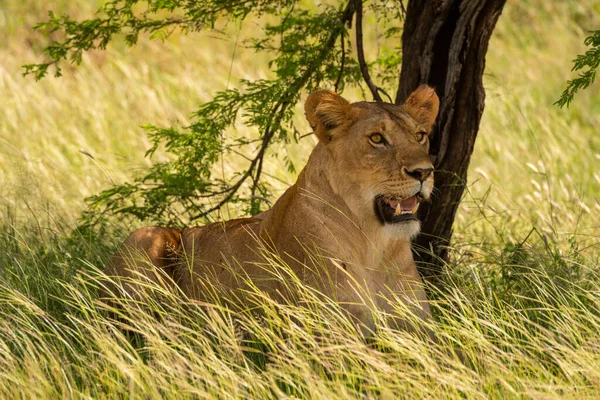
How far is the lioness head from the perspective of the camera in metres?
4.66

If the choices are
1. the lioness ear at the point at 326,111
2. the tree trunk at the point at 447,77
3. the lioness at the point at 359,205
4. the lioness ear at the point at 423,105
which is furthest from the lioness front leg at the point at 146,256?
the lioness ear at the point at 423,105

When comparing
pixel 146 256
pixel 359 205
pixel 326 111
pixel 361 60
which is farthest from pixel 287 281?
pixel 361 60

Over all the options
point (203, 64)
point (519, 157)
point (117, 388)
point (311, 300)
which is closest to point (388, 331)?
point (311, 300)

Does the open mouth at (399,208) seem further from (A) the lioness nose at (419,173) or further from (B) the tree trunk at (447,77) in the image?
(B) the tree trunk at (447,77)

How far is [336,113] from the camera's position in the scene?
16.3 feet

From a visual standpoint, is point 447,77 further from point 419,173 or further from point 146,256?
point 146,256

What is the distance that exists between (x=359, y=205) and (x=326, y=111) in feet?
1.47

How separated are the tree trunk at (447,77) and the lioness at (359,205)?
0.66m

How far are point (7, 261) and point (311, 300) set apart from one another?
7.01 feet

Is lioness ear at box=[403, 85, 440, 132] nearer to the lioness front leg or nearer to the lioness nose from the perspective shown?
the lioness nose

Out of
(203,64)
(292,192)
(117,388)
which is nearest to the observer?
(117,388)

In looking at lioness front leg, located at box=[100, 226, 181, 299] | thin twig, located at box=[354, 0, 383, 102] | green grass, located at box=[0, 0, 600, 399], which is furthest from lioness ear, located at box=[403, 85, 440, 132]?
lioness front leg, located at box=[100, 226, 181, 299]

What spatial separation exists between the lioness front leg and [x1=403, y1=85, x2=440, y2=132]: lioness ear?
1478 millimetres

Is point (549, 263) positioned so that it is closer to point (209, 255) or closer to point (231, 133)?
point (209, 255)
